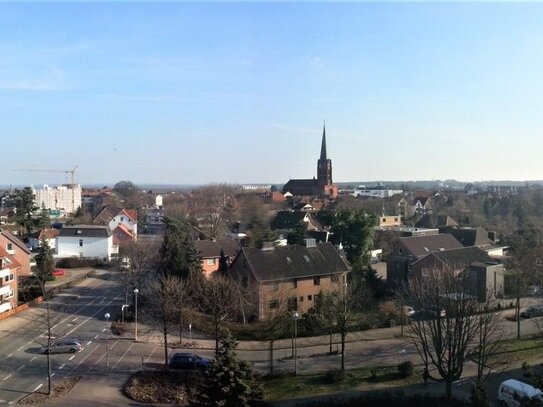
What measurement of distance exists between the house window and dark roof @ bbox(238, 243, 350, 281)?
1.50 metres

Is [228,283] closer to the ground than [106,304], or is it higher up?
higher up

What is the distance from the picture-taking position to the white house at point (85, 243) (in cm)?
6012

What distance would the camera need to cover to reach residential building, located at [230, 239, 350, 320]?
35469mm

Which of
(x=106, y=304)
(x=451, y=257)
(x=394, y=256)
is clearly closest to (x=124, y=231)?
(x=106, y=304)

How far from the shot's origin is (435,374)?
2480 cm

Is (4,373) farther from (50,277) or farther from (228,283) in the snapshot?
(50,277)

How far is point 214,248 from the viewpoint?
4712cm

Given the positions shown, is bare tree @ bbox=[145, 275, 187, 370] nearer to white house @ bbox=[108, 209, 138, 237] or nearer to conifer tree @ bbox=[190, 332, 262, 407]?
conifer tree @ bbox=[190, 332, 262, 407]

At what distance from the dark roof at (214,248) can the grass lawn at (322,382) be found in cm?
2128

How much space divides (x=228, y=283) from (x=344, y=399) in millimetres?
13164

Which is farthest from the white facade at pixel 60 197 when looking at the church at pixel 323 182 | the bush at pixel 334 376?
the bush at pixel 334 376

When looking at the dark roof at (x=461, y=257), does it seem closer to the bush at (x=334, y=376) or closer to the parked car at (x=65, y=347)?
the bush at (x=334, y=376)

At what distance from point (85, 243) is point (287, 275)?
3238 cm

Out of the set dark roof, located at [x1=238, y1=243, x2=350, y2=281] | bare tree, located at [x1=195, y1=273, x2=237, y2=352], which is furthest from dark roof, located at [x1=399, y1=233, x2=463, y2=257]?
bare tree, located at [x1=195, y1=273, x2=237, y2=352]
